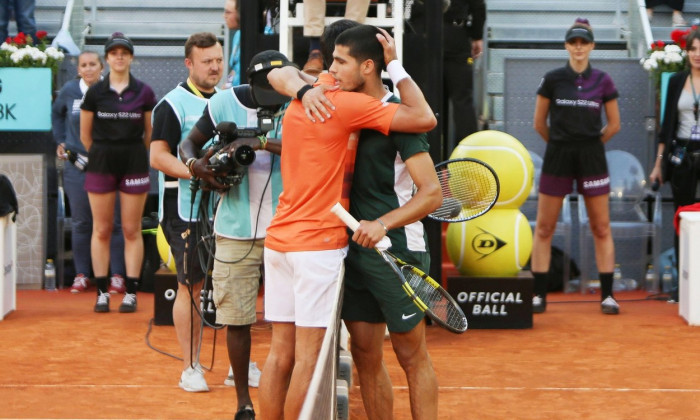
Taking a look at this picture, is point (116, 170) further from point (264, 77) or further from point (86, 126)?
point (264, 77)

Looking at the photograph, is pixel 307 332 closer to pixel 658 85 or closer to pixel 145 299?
pixel 145 299

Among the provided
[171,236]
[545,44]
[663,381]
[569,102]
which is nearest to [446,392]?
[663,381]

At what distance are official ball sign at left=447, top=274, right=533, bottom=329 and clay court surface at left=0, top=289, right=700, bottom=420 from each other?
0.41 ft

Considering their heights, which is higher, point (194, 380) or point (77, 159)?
point (77, 159)

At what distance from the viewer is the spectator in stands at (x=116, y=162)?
9.53 m

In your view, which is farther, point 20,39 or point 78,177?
point 20,39

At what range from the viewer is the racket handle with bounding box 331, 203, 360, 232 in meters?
4.73

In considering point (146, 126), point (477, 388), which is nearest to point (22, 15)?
point (146, 126)

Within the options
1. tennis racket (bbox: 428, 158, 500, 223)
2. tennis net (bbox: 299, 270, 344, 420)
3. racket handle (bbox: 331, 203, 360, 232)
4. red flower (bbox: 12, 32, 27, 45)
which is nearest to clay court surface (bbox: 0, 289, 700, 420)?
tennis racket (bbox: 428, 158, 500, 223)

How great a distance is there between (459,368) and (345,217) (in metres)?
2.91

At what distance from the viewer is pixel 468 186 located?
6543mm

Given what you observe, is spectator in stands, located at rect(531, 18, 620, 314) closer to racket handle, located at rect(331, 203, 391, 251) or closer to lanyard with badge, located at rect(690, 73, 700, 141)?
lanyard with badge, located at rect(690, 73, 700, 141)

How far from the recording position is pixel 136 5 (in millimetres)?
14227

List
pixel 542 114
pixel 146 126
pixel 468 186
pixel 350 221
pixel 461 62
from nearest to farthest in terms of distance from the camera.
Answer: pixel 350 221 → pixel 468 186 → pixel 542 114 → pixel 146 126 → pixel 461 62
